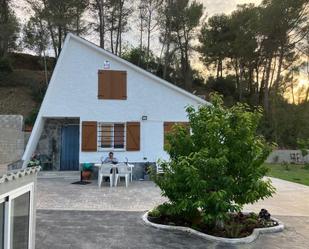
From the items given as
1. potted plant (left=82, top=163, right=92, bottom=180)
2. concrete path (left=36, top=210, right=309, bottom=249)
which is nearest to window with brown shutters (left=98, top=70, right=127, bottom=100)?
potted plant (left=82, top=163, right=92, bottom=180)

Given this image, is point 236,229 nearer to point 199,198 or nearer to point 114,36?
point 199,198

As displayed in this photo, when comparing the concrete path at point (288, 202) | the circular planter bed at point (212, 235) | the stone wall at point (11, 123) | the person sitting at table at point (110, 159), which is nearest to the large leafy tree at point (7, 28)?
the stone wall at point (11, 123)

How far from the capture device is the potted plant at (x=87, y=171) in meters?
14.6

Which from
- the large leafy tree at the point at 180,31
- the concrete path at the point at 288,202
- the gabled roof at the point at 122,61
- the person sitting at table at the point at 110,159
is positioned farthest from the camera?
the large leafy tree at the point at 180,31

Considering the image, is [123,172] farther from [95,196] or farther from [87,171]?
[95,196]

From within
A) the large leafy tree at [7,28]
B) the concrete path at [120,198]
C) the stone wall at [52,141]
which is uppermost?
the large leafy tree at [7,28]

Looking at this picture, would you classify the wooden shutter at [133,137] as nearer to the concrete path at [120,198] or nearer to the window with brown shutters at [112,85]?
the window with brown shutters at [112,85]

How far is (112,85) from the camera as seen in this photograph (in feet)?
51.4

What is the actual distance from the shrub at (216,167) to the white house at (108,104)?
7.71 m

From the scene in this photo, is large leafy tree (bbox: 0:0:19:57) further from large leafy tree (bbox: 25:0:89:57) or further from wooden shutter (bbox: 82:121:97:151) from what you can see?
wooden shutter (bbox: 82:121:97:151)

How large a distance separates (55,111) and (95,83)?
6.11ft

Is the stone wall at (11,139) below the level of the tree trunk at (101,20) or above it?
below

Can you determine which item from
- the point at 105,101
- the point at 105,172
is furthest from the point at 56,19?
the point at 105,172

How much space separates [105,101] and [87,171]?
2.81 metres
